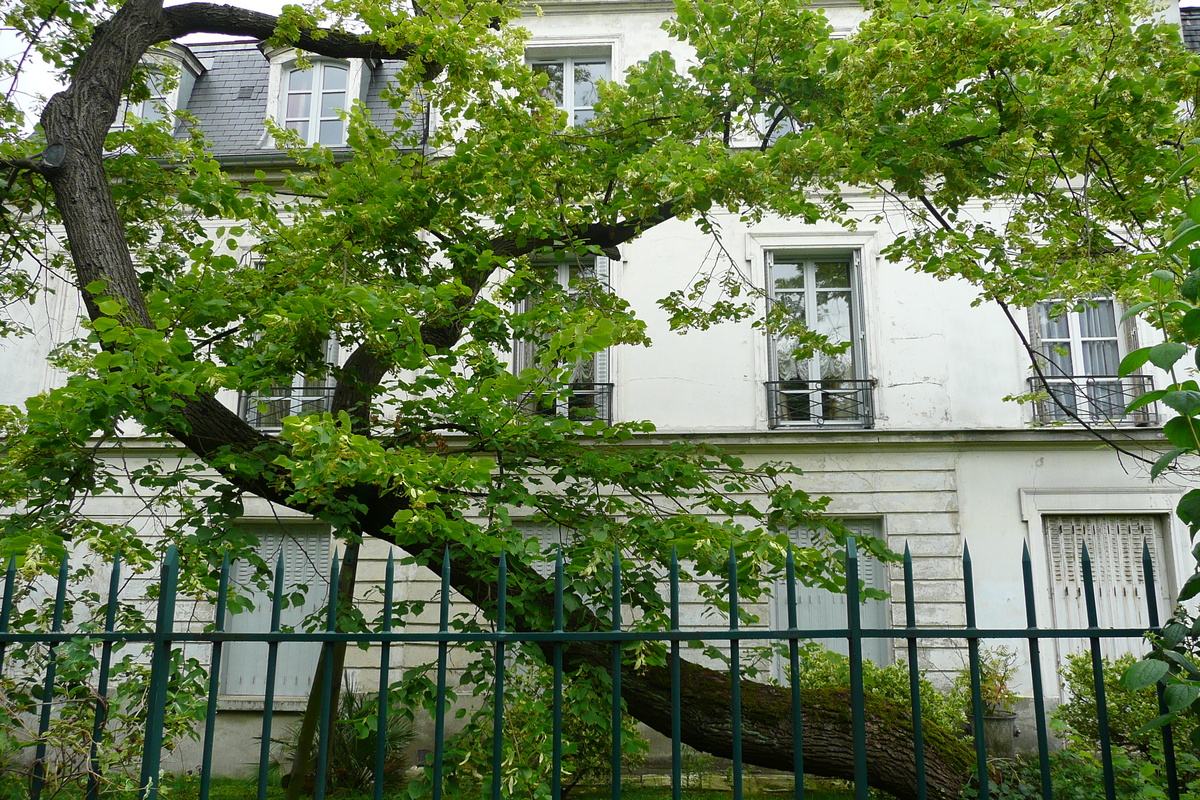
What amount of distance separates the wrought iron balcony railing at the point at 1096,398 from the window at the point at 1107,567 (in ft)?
3.75

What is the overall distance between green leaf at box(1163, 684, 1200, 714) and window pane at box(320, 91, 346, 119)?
11870 mm

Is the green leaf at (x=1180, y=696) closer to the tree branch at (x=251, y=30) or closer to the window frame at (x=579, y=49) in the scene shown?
the tree branch at (x=251, y=30)

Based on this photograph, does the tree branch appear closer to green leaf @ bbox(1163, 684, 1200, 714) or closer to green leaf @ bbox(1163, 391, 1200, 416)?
green leaf @ bbox(1163, 391, 1200, 416)

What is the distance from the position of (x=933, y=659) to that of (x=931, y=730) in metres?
5.15

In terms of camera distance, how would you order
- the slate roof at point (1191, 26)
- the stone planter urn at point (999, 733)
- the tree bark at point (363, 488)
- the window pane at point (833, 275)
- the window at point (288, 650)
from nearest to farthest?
the tree bark at point (363, 488) → the stone planter urn at point (999, 733) → the window at point (288, 650) → the slate roof at point (1191, 26) → the window pane at point (833, 275)

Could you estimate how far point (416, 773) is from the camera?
9.60m

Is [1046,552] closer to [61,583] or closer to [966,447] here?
[966,447]

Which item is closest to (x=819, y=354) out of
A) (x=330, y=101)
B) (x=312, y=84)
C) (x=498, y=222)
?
(x=498, y=222)

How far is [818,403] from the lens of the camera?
35.6 ft

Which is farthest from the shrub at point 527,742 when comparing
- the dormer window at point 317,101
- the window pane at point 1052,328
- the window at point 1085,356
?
the dormer window at point 317,101

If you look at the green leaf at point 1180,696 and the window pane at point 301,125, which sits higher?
the window pane at point 301,125

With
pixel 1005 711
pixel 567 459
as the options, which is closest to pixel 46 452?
pixel 567 459

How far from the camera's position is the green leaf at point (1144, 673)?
7.57 feet

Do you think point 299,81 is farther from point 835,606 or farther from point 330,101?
point 835,606
